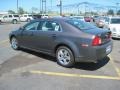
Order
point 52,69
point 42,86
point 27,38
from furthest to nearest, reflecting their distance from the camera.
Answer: point 27,38
point 52,69
point 42,86

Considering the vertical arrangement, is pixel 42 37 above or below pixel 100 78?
above

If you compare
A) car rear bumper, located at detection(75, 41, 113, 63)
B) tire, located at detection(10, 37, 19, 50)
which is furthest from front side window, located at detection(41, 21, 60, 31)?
tire, located at detection(10, 37, 19, 50)

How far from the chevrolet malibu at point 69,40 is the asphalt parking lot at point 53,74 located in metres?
0.42

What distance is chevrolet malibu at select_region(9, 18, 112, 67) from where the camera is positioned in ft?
22.2

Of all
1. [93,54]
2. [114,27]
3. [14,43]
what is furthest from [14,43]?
[114,27]

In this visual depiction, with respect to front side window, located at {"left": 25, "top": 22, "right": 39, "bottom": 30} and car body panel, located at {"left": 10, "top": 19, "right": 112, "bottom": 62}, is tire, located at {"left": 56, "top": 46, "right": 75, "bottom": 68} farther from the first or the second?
front side window, located at {"left": 25, "top": 22, "right": 39, "bottom": 30}

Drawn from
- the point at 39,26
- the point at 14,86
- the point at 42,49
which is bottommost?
the point at 14,86

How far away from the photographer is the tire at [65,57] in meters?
7.21

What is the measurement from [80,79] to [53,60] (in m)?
2.36

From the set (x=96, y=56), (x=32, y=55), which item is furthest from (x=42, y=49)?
(x=96, y=56)

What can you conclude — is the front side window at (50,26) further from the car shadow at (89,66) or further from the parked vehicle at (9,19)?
the parked vehicle at (9,19)

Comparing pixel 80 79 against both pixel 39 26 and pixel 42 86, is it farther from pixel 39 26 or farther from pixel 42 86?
pixel 39 26

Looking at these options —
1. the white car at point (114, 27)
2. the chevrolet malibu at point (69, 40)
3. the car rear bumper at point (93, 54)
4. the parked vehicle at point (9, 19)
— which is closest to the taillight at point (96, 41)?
the chevrolet malibu at point (69, 40)

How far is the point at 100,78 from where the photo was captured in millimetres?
6312
